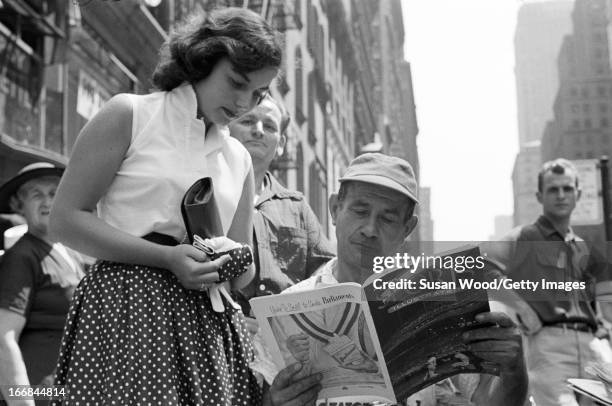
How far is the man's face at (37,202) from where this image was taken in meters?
3.86

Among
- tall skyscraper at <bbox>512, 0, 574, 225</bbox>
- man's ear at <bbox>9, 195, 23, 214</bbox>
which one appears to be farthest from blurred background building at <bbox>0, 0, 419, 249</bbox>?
tall skyscraper at <bbox>512, 0, 574, 225</bbox>

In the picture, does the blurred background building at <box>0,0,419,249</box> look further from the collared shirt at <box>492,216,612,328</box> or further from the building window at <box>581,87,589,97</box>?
the building window at <box>581,87,589,97</box>

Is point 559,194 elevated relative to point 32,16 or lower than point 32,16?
lower

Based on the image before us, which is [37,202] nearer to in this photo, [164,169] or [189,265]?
[164,169]

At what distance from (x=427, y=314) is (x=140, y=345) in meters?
0.74

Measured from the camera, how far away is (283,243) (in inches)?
135

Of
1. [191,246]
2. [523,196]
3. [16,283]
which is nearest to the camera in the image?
[191,246]

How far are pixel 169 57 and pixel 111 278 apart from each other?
2.36 feet

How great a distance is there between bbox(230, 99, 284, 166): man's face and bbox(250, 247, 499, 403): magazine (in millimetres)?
1717

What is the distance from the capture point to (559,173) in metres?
4.72

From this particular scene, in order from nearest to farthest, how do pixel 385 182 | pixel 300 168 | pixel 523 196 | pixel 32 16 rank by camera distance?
1. pixel 385 182
2. pixel 32 16
3. pixel 523 196
4. pixel 300 168

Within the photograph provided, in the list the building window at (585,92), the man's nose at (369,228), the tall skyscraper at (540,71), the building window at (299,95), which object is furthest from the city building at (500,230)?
the building window at (585,92)

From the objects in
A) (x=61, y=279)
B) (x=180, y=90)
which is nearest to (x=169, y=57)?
(x=180, y=90)

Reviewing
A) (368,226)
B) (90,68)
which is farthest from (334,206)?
(90,68)
